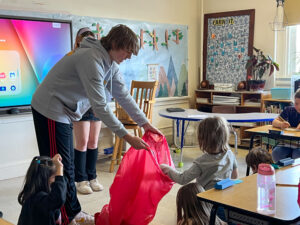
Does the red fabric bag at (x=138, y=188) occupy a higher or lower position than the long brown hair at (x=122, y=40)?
lower

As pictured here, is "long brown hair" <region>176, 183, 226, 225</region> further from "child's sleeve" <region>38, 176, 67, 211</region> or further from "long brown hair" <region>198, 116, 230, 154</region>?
"child's sleeve" <region>38, 176, 67, 211</region>

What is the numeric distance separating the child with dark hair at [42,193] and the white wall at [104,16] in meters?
2.18

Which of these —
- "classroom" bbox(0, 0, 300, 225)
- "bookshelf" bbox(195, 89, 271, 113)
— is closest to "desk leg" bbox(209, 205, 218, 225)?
"classroom" bbox(0, 0, 300, 225)

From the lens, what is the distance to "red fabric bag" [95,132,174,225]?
2.27m

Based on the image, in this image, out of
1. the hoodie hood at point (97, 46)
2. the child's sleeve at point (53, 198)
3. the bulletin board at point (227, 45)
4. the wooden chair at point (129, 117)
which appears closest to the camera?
A: the child's sleeve at point (53, 198)

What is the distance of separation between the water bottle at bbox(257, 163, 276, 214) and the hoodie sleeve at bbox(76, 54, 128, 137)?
→ 879mm

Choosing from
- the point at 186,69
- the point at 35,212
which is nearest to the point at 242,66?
the point at 186,69

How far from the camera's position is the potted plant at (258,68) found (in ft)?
16.5

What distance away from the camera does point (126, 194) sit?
2322 millimetres

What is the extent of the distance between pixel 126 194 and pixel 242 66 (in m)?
3.71

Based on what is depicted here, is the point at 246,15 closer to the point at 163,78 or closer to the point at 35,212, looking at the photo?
the point at 163,78

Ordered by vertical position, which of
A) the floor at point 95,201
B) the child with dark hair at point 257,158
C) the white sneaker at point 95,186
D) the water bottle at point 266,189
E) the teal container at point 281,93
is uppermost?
the teal container at point 281,93

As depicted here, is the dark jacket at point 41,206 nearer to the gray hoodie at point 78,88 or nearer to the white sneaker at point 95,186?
the gray hoodie at point 78,88

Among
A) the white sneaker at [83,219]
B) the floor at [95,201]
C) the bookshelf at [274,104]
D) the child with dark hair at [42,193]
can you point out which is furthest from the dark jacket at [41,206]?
the bookshelf at [274,104]
